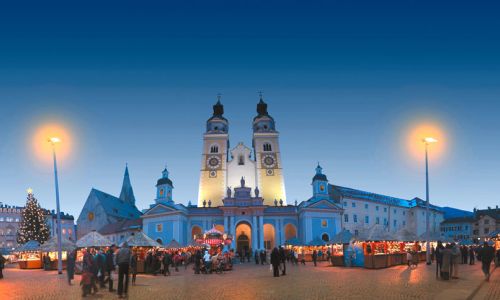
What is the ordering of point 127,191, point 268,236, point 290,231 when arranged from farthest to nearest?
1. point 127,191
2. point 268,236
3. point 290,231

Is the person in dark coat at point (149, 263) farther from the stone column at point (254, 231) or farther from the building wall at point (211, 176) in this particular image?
the building wall at point (211, 176)

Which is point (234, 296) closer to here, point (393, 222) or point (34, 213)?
point (34, 213)

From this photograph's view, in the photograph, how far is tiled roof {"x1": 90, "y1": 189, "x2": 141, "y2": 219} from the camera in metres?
101

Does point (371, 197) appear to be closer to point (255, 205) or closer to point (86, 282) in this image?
point (255, 205)

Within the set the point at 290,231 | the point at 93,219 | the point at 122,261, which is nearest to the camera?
the point at 122,261

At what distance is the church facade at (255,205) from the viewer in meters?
76.8

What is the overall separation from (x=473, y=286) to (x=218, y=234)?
35069mm

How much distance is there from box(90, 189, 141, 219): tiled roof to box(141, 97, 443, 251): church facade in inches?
849

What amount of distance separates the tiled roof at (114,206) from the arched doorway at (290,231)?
3713cm

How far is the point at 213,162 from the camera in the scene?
87.3m

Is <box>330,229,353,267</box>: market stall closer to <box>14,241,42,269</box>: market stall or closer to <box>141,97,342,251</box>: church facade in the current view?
<box>14,241,42,269</box>: market stall

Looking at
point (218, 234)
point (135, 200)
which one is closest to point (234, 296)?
point (218, 234)

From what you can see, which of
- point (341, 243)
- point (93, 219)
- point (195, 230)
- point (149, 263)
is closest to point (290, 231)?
point (195, 230)

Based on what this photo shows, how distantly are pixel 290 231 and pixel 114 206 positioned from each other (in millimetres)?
41417
